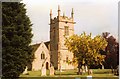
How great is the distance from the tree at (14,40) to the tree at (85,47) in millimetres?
12915

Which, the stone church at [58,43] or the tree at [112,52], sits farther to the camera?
the stone church at [58,43]

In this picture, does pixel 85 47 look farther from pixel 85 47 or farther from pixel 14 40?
pixel 14 40

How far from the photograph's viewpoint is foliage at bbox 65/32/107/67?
33719mm

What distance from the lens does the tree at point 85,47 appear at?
33719 mm

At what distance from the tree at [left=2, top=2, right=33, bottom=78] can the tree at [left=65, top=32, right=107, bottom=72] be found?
12915mm

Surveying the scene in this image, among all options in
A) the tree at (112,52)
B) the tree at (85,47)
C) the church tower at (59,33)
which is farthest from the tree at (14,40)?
the church tower at (59,33)

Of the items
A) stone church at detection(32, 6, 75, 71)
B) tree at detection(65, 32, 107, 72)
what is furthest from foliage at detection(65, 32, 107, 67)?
stone church at detection(32, 6, 75, 71)

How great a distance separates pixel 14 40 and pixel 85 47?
14.6 m

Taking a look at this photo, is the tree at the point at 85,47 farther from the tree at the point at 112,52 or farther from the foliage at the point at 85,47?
the tree at the point at 112,52

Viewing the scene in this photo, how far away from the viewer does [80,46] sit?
1345 inches

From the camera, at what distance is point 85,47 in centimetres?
3378

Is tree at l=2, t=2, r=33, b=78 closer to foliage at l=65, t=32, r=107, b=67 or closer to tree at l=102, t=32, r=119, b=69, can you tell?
foliage at l=65, t=32, r=107, b=67

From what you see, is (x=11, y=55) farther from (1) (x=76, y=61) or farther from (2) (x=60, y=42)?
(2) (x=60, y=42)

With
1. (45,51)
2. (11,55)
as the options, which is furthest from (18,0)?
(45,51)
